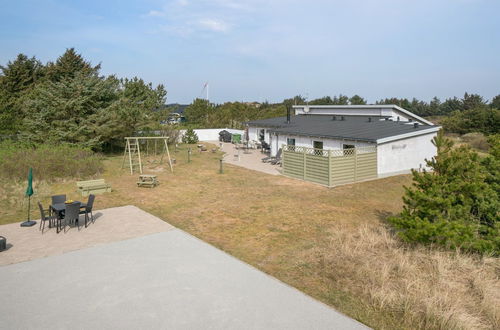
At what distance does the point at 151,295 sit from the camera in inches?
245

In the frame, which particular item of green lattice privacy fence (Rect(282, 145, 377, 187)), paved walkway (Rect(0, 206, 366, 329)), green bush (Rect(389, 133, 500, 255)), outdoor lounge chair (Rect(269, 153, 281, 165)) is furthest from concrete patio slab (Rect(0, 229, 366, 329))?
outdoor lounge chair (Rect(269, 153, 281, 165))

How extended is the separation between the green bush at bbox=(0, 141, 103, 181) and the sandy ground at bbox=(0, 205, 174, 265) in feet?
21.5

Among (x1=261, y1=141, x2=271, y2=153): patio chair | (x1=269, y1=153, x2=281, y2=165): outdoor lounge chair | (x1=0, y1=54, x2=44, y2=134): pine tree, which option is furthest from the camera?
(x1=0, y1=54, x2=44, y2=134): pine tree

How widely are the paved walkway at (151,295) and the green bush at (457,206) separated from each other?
3378 millimetres

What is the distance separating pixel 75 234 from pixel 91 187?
5.34 m

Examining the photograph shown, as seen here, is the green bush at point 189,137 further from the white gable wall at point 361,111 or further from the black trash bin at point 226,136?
the white gable wall at point 361,111

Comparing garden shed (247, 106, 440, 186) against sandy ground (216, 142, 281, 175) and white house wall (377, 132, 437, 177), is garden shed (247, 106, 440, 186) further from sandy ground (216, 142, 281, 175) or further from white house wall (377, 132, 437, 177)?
sandy ground (216, 142, 281, 175)

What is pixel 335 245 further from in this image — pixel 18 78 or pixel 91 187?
pixel 18 78

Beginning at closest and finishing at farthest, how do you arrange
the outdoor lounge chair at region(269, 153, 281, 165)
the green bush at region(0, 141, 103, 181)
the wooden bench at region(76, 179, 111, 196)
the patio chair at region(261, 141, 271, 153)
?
the wooden bench at region(76, 179, 111, 196) → the green bush at region(0, 141, 103, 181) → the outdoor lounge chair at region(269, 153, 281, 165) → the patio chair at region(261, 141, 271, 153)

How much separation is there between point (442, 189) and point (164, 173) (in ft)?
50.9

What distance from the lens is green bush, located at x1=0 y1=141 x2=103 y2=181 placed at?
16250mm

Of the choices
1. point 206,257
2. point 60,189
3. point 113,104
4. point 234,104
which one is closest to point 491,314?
point 206,257

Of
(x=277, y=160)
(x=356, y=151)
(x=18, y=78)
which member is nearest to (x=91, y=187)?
(x=277, y=160)

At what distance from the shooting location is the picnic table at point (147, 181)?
53.5ft
